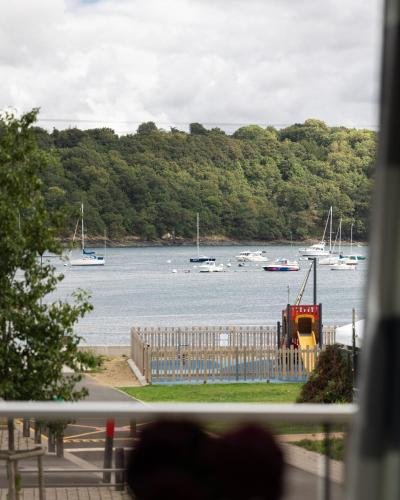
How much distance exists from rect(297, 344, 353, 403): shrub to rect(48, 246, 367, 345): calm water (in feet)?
129

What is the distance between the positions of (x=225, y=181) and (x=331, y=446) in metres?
103

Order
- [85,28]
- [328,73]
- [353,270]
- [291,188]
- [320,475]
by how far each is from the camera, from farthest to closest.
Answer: [85,28] → [328,73] → [353,270] → [291,188] → [320,475]

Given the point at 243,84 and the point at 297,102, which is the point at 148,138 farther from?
the point at 243,84

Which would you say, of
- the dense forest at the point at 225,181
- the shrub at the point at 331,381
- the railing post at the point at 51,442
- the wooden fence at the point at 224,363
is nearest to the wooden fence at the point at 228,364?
the wooden fence at the point at 224,363

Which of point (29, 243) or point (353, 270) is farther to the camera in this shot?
point (353, 270)

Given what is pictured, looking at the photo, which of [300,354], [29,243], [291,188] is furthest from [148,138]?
[29,243]

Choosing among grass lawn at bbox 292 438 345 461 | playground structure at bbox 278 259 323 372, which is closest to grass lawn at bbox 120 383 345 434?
playground structure at bbox 278 259 323 372

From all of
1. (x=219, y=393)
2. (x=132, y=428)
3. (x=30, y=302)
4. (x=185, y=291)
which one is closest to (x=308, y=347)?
(x=219, y=393)

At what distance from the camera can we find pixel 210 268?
110250 millimetres

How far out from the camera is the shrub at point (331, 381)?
18.0 meters

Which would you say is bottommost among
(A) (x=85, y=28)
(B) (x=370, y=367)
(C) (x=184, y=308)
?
(C) (x=184, y=308)

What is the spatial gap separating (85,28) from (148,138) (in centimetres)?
5629

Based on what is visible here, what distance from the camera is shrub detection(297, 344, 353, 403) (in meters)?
18.0

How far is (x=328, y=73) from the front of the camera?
144 metres
